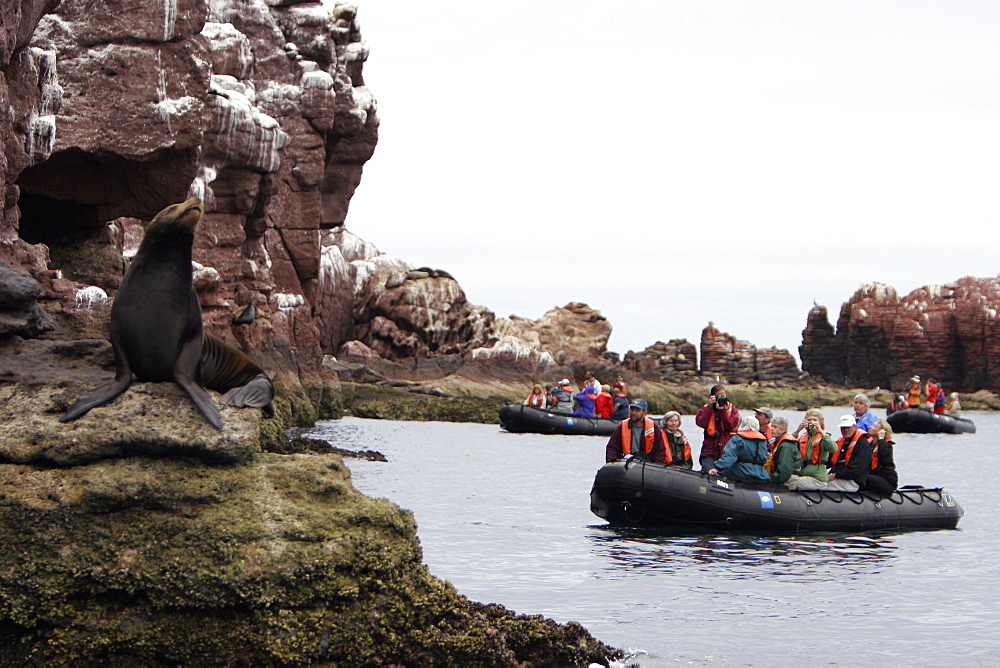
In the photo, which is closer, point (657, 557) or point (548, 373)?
point (657, 557)

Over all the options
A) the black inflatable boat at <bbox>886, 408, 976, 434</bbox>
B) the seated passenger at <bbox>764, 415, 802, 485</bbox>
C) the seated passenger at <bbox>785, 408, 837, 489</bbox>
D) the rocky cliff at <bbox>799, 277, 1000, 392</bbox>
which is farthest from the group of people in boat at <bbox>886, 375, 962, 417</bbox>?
the rocky cliff at <bbox>799, 277, 1000, 392</bbox>

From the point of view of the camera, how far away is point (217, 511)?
6270mm

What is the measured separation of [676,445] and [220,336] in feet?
41.2

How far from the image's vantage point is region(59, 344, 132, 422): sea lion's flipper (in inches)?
253

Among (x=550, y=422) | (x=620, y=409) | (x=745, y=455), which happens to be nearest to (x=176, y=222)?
(x=745, y=455)

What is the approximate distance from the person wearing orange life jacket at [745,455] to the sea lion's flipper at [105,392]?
8.87m

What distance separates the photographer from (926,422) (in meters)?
47.5

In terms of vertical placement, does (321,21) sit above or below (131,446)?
above

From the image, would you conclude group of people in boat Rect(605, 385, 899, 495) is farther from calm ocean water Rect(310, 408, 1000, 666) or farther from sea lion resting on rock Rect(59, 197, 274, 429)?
sea lion resting on rock Rect(59, 197, 274, 429)

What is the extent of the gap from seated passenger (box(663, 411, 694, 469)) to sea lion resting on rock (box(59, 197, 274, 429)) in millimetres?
7882

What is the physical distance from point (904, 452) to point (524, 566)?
29.0 meters

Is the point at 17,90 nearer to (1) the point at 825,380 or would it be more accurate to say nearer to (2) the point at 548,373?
(2) the point at 548,373

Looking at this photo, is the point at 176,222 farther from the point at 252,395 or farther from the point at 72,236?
the point at 72,236

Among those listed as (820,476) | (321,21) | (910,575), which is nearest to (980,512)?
(820,476)
